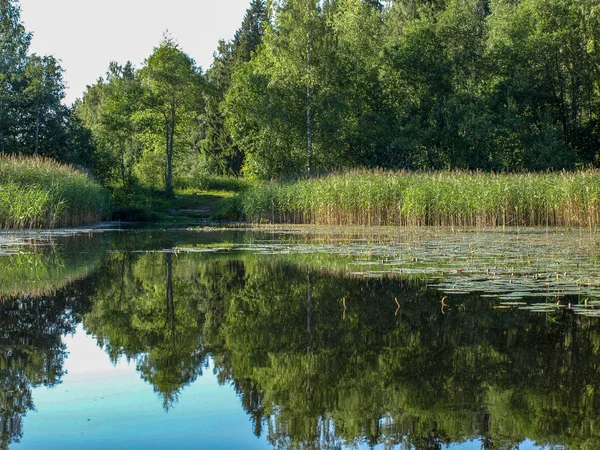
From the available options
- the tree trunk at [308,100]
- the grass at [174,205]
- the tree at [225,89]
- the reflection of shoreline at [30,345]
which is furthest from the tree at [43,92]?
the reflection of shoreline at [30,345]

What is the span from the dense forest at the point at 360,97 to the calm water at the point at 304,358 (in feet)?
90.4

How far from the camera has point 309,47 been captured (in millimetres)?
36688

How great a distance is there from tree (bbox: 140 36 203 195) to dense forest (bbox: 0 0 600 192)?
7cm

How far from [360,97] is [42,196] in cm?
2339

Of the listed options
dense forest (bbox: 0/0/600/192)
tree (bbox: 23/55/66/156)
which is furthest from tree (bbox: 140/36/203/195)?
tree (bbox: 23/55/66/156)

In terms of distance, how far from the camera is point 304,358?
197 inches

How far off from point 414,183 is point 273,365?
1818 cm

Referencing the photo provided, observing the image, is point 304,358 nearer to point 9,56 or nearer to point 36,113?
point 36,113

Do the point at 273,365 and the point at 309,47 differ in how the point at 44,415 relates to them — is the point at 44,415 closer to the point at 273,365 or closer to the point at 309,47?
the point at 273,365

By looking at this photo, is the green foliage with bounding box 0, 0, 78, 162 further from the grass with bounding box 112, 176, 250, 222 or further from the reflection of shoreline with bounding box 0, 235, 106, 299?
the reflection of shoreline with bounding box 0, 235, 106, 299

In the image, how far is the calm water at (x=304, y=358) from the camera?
143 inches

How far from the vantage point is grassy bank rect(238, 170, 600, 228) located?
20.0 meters

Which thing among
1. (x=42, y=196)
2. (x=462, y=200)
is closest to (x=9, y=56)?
(x=42, y=196)

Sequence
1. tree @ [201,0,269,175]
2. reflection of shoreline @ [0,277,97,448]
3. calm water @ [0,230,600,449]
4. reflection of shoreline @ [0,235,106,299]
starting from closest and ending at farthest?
calm water @ [0,230,600,449], reflection of shoreline @ [0,277,97,448], reflection of shoreline @ [0,235,106,299], tree @ [201,0,269,175]
